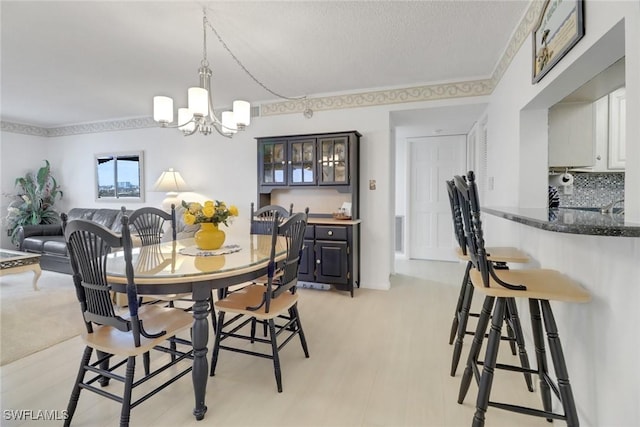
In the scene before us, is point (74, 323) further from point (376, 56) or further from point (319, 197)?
point (376, 56)

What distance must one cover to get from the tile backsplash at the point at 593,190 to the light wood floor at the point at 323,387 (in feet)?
5.70

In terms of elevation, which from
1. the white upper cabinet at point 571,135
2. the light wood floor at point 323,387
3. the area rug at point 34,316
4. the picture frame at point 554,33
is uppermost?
the picture frame at point 554,33

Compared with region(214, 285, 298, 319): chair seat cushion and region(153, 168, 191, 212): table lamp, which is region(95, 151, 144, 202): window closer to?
region(153, 168, 191, 212): table lamp

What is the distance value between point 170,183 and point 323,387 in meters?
3.63

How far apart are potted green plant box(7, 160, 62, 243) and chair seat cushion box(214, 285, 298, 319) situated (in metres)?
5.61

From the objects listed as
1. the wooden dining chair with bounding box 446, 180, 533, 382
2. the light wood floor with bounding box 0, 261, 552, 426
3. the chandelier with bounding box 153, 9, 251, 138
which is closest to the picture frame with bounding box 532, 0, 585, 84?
the wooden dining chair with bounding box 446, 180, 533, 382

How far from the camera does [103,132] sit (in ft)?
18.4

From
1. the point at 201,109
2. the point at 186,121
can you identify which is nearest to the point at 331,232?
the point at 186,121

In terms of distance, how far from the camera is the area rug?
94.6 inches

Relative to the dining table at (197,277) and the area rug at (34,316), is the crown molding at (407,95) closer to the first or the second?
the dining table at (197,277)

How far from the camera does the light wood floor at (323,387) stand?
1641 mm

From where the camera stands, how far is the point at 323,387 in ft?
6.24

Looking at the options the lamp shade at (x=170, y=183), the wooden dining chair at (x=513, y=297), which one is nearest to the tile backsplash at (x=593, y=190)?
the wooden dining chair at (x=513, y=297)

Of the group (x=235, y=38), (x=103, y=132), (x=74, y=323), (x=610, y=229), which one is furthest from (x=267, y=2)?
(x=103, y=132)
